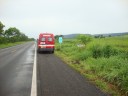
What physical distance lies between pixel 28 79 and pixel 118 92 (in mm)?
3998

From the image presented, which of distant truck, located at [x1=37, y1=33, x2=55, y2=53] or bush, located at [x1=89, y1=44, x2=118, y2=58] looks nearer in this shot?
bush, located at [x1=89, y1=44, x2=118, y2=58]

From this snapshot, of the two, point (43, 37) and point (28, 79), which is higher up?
point (43, 37)

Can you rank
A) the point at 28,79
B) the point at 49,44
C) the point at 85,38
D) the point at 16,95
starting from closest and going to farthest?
the point at 16,95
the point at 28,79
the point at 49,44
the point at 85,38

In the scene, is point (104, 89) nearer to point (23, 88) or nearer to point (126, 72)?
point (126, 72)

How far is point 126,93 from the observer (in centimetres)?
716

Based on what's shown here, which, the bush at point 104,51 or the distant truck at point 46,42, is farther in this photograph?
the distant truck at point 46,42

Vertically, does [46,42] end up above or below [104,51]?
above

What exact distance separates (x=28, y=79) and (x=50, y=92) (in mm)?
2550

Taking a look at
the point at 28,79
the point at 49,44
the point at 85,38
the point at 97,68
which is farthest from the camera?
the point at 85,38

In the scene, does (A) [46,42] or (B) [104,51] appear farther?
(A) [46,42]

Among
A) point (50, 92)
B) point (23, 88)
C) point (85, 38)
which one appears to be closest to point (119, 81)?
point (50, 92)

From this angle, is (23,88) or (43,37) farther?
(43,37)

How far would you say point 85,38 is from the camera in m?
42.0

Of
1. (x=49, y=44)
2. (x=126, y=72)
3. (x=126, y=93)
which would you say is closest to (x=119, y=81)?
(x=126, y=72)
